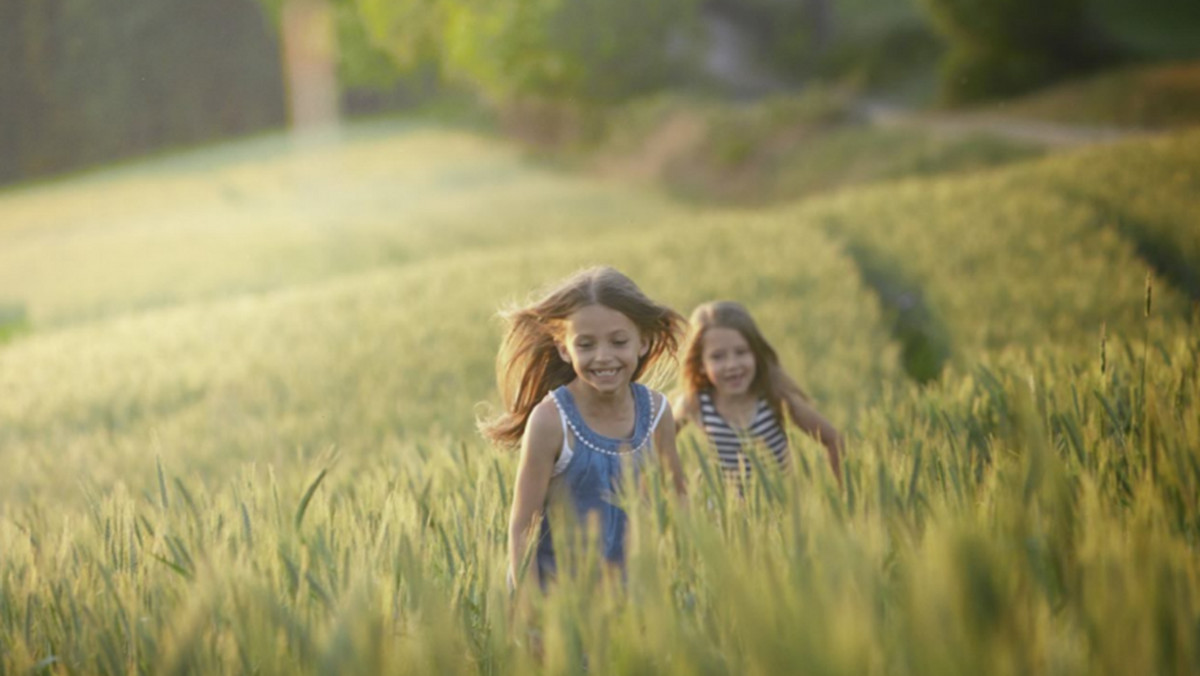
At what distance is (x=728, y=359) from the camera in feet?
10.4

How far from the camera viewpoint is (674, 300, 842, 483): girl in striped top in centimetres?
318

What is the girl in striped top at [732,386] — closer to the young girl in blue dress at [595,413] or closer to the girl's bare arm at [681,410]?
the girl's bare arm at [681,410]

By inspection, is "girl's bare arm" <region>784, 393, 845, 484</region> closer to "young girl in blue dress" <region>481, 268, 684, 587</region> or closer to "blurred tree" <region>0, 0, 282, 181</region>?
"young girl in blue dress" <region>481, 268, 684, 587</region>

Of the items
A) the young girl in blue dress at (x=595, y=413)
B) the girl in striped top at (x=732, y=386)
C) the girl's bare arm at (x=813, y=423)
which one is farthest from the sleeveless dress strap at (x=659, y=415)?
the girl in striped top at (x=732, y=386)

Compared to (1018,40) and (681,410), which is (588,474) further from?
(1018,40)

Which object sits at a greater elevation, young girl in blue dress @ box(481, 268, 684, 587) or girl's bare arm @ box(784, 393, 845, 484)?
young girl in blue dress @ box(481, 268, 684, 587)

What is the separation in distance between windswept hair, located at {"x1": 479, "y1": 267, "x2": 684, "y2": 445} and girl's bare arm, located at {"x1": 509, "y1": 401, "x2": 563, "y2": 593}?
0.66 ft

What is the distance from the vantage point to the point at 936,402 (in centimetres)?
251

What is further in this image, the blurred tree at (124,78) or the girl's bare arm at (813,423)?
the blurred tree at (124,78)

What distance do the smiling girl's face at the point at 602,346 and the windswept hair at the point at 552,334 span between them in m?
0.03

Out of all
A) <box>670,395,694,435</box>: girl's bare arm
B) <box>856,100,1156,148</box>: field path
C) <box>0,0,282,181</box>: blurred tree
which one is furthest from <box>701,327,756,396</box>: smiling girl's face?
<box>0,0,282,181</box>: blurred tree

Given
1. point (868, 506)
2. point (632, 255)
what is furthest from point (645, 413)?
point (632, 255)

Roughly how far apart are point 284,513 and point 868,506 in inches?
36.7

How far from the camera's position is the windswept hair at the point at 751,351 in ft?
10.5
